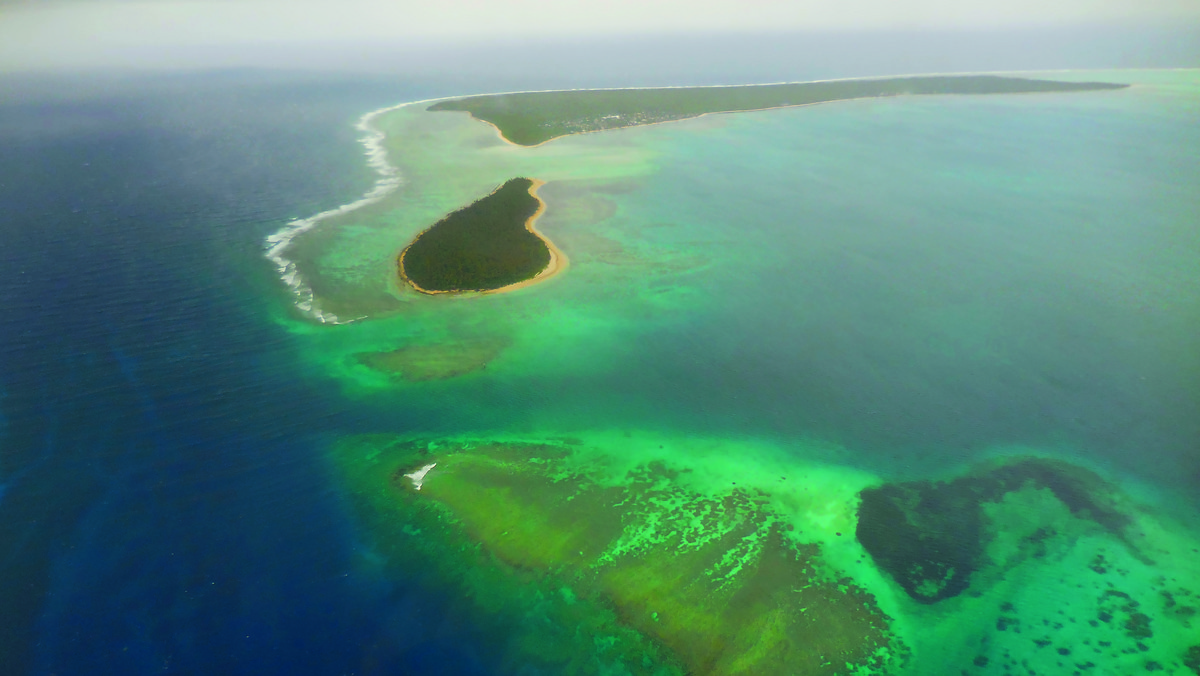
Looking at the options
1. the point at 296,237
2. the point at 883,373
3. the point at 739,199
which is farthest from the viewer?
the point at 739,199

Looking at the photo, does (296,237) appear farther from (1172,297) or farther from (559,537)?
(1172,297)

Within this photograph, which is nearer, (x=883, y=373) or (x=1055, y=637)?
(x=1055, y=637)

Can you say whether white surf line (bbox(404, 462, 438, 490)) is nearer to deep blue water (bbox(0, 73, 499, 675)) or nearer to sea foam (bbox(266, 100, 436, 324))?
deep blue water (bbox(0, 73, 499, 675))

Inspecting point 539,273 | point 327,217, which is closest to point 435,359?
point 539,273

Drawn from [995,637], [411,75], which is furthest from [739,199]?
[411,75]

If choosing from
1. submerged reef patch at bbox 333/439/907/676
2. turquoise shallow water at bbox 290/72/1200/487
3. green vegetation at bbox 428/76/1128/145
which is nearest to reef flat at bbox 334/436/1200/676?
submerged reef patch at bbox 333/439/907/676

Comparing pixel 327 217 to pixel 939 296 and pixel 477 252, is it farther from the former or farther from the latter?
pixel 939 296
